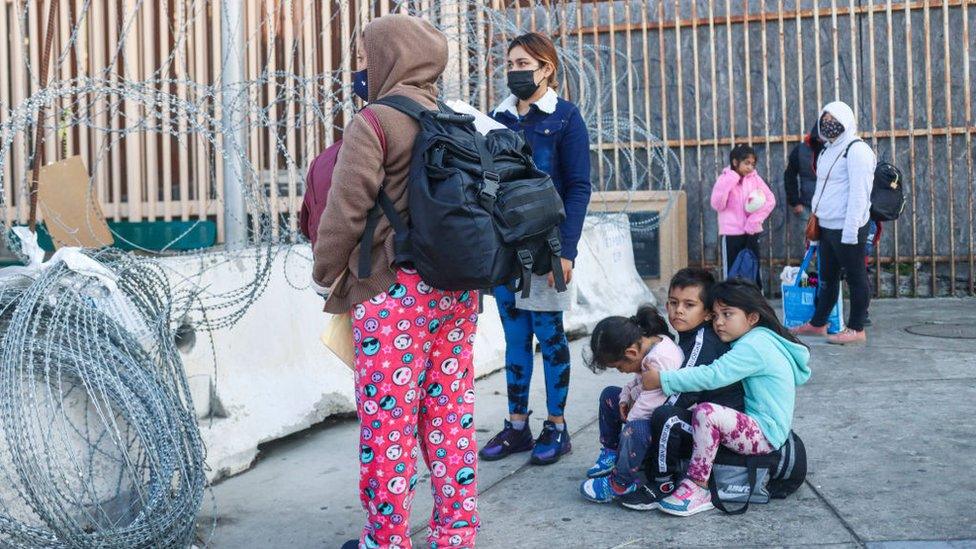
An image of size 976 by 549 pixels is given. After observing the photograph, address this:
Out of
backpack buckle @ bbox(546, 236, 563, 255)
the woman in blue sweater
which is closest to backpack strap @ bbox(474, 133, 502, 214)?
backpack buckle @ bbox(546, 236, 563, 255)

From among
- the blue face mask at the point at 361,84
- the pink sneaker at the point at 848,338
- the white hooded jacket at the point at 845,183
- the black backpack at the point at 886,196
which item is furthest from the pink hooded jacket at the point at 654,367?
the black backpack at the point at 886,196

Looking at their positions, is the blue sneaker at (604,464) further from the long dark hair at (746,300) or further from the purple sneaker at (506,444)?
the long dark hair at (746,300)

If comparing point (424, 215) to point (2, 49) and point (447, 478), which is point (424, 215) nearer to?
point (447, 478)

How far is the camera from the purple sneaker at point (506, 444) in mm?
4469

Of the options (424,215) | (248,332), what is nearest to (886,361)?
(248,332)

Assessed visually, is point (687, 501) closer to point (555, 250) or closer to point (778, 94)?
point (555, 250)

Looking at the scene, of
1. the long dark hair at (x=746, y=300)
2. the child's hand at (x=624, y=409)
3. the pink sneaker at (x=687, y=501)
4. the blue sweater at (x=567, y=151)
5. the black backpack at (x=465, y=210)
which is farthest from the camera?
the blue sweater at (x=567, y=151)

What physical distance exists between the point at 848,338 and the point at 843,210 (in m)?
0.89

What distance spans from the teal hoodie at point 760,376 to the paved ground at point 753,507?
32 centimetres

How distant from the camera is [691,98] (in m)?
10.2

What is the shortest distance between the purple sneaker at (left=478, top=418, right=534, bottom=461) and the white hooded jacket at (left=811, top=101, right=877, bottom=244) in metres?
3.45

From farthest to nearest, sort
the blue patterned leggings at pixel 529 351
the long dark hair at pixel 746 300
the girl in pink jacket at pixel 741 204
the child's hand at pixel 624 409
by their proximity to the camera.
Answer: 1. the girl in pink jacket at pixel 741 204
2. the blue patterned leggings at pixel 529 351
3. the child's hand at pixel 624 409
4. the long dark hair at pixel 746 300

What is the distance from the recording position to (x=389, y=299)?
3008 mm

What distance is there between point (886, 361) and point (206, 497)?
4.33 m
